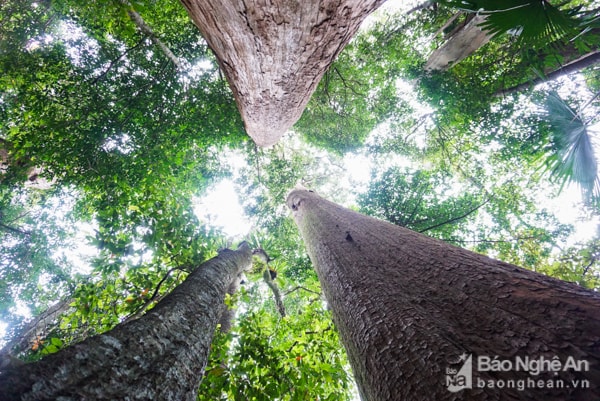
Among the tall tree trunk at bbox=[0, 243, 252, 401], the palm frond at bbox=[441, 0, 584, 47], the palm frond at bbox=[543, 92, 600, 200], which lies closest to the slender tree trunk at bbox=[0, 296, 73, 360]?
the tall tree trunk at bbox=[0, 243, 252, 401]

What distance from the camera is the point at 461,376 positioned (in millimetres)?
931

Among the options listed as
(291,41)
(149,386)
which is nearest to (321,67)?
(291,41)

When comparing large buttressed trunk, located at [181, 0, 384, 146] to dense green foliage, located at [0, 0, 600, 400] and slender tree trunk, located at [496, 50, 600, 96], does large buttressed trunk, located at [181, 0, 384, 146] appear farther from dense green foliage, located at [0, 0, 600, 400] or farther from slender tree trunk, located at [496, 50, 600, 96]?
slender tree trunk, located at [496, 50, 600, 96]

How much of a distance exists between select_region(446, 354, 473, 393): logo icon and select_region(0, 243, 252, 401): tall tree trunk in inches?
47.5

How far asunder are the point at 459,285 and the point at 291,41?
1.97m

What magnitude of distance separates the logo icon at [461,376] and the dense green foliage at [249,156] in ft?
6.93

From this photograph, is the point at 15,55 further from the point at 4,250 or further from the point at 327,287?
the point at 4,250

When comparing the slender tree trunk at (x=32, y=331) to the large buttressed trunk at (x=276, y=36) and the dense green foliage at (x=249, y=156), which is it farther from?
the large buttressed trunk at (x=276, y=36)

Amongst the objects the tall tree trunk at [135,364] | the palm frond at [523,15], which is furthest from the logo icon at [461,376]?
the palm frond at [523,15]

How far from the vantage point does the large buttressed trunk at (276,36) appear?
1.68 m

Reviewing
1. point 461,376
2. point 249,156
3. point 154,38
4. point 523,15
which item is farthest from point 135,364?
point 249,156

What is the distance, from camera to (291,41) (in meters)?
1.95

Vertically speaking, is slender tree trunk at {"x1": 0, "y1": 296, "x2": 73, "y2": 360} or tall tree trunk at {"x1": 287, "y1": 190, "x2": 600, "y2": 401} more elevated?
tall tree trunk at {"x1": 287, "y1": 190, "x2": 600, "y2": 401}

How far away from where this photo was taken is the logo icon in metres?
0.89
